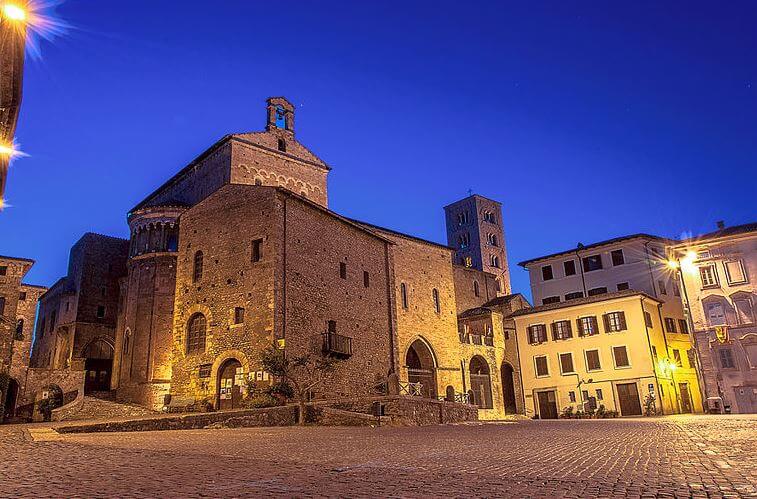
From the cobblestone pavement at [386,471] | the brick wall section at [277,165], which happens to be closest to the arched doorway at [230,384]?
the brick wall section at [277,165]

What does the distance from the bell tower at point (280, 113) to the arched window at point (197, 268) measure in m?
10.9

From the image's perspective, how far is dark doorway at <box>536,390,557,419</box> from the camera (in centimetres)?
3816

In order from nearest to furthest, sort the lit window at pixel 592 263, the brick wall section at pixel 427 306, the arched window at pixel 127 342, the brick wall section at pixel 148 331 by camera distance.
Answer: the brick wall section at pixel 148 331 < the arched window at pixel 127 342 < the brick wall section at pixel 427 306 < the lit window at pixel 592 263

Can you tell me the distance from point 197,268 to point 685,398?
3202 centimetres

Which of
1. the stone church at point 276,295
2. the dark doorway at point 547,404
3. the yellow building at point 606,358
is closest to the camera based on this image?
the stone church at point 276,295

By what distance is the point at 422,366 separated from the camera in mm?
37531

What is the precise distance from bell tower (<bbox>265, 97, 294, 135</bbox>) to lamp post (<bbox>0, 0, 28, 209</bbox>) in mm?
25436

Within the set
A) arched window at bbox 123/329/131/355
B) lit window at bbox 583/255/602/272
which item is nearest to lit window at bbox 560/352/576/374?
lit window at bbox 583/255/602/272

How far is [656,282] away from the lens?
40.1m

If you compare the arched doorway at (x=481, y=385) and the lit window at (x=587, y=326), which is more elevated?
the lit window at (x=587, y=326)

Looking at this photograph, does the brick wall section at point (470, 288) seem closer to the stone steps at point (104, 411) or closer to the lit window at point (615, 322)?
the lit window at point (615, 322)

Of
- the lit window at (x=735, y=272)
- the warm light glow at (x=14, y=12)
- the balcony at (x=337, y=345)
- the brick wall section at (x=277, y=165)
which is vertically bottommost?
the balcony at (x=337, y=345)

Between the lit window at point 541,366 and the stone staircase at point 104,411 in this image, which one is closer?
the stone staircase at point 104,411

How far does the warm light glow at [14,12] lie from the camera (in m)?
7.97
